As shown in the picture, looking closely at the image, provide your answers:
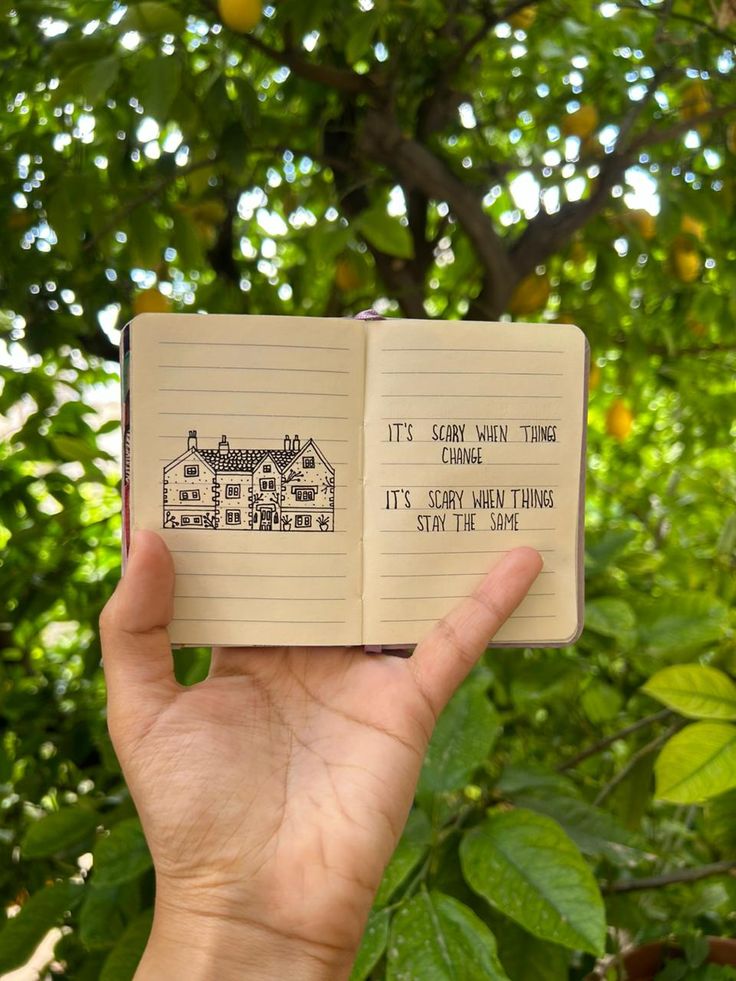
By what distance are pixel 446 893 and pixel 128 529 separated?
34 cm

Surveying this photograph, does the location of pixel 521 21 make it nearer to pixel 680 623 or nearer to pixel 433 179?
pixel 433 179

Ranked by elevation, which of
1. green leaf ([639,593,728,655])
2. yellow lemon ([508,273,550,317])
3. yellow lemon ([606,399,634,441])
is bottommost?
green leaf ([639,593,728,655])

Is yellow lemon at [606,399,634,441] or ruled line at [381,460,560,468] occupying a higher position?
yellow lemon at [606,399,634,441]

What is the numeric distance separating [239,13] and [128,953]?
0.77 meters

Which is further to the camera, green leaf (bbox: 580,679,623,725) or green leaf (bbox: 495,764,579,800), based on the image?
green leaf (bbox: 580,679,623,725)

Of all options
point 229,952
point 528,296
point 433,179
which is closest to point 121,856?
point 229,952

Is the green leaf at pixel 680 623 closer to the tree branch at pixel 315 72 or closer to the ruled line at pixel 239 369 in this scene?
the ruled line at pixel 239 369

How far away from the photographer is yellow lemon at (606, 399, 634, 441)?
1.43 metres

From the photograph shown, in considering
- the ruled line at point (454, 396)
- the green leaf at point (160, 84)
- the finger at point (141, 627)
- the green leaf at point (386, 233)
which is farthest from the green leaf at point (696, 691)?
the green leaf at point (160, 84)

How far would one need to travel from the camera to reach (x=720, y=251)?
1220 mm

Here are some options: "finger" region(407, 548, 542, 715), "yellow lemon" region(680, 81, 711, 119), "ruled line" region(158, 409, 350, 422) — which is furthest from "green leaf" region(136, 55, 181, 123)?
"yellow lemon" region(680, 81, 711, 119)

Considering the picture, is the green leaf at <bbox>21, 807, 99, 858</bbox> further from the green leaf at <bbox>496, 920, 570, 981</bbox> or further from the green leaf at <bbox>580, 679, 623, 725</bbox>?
the green leaf at <bbox>580, 679, 623, 725</bbox>

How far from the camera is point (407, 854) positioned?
591 millimetres

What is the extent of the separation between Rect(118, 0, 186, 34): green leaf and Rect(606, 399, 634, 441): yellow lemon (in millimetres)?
940
